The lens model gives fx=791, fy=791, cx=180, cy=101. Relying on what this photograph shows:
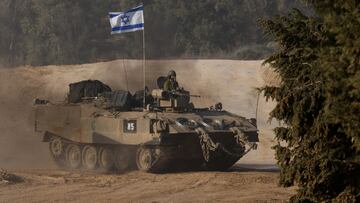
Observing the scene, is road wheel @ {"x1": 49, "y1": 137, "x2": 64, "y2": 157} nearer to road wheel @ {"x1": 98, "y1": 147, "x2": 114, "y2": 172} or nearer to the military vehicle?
the military vehicle

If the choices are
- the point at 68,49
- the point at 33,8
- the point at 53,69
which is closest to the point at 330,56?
the point at 53,69

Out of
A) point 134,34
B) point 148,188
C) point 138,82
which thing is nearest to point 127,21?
point 148,188

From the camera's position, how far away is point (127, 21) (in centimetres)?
2270

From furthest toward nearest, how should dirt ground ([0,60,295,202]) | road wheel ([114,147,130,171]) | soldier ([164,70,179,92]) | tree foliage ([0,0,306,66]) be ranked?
tree foliage ([0,0,306,66]), soldier ([164,70,179,92]), road wheel ([114,147,130,171]), dirt ground ([0,60,295,202])

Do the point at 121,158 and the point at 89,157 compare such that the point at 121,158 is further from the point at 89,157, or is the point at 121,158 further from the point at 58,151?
the point at 58,151

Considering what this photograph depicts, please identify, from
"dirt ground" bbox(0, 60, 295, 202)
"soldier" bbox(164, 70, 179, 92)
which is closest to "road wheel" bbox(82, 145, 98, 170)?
"dirt ground" bbox(0, 60, 295, 202)

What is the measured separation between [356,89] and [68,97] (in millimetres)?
16755

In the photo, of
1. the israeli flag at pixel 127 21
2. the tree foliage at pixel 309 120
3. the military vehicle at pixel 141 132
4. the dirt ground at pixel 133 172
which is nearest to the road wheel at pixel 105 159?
the military vehicle at pixel 141 132

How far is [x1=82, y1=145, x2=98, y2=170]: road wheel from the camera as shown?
70.3 feet

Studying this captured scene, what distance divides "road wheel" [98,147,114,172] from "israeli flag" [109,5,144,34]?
3.59 meters

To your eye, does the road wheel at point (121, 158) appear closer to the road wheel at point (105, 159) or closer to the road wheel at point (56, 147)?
the road wheel at point (105, 159)

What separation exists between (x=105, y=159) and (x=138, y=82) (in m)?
18.3

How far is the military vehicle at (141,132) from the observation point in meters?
19.3

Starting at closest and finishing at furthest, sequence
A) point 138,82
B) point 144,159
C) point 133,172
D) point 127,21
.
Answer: point 144,159, point 133,172, point 127,21, point 138,82
